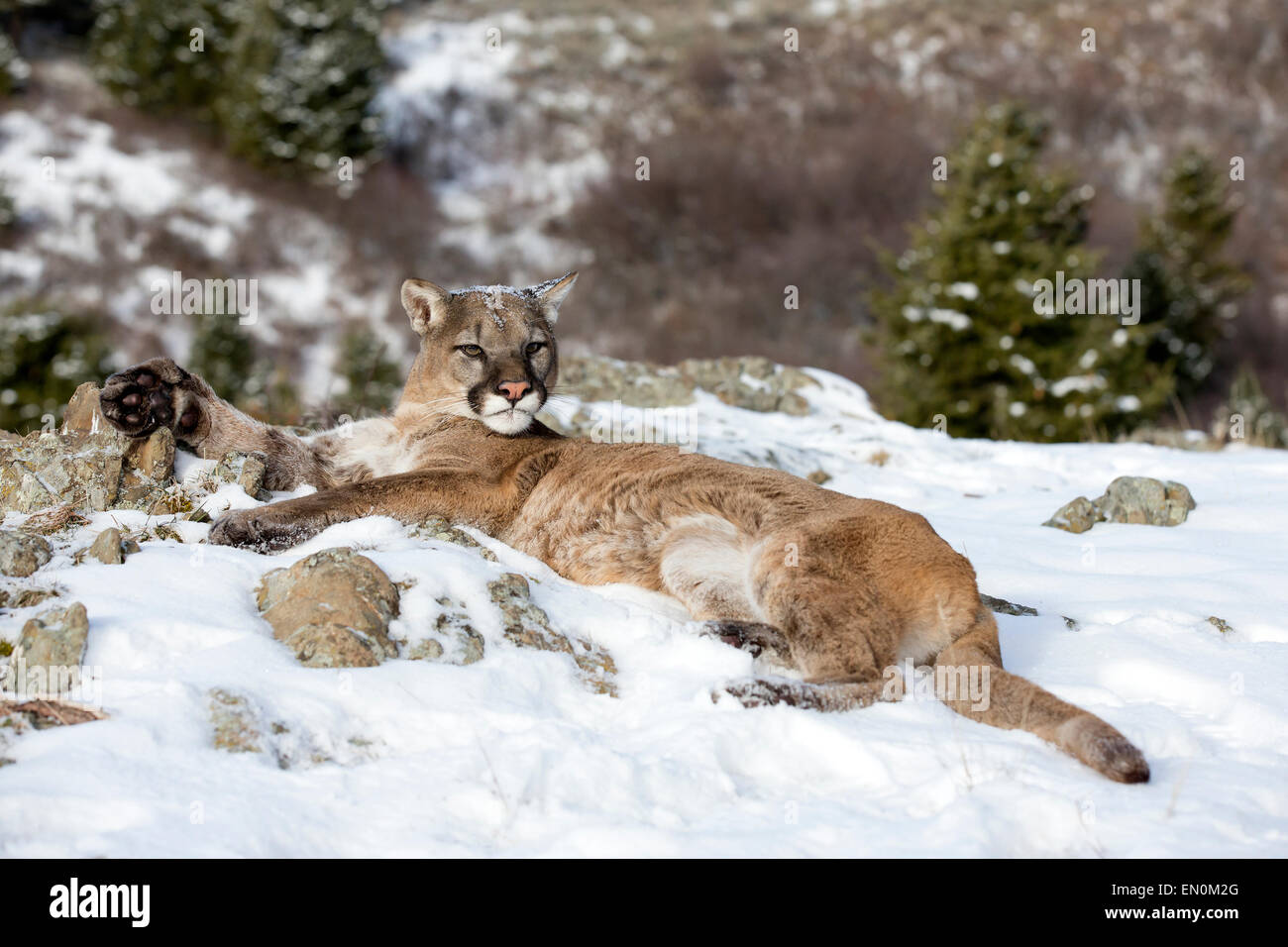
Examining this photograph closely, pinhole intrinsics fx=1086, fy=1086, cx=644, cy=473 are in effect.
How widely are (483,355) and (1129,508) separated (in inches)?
149

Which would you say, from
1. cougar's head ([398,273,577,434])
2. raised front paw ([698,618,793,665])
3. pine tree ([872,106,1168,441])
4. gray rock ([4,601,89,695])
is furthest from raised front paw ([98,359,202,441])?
pine tree ([872,106,1168,441])

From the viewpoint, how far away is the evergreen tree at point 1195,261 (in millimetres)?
26672

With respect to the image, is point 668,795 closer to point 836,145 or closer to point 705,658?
point 705,658

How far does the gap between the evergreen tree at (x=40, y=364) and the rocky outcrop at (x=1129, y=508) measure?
1386 cm

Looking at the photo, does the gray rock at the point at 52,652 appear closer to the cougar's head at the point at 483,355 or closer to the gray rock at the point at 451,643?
the gray rock at the point at 451,643

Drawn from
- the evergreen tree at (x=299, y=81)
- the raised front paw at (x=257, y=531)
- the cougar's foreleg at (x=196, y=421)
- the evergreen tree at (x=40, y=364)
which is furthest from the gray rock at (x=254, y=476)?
the evergreen tree at (x=299, y=81)

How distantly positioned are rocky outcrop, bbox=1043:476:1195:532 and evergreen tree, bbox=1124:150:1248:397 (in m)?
22.4

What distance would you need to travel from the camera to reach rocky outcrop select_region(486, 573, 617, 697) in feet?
11.8

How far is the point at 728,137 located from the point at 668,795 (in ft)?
116

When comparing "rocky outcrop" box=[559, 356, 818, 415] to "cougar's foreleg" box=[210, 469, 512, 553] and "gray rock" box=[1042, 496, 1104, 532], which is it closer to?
"gray rock" box=[1042, 496, 1104, 532]

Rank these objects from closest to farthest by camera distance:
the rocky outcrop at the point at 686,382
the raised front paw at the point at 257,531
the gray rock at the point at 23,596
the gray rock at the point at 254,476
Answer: the gray rock at the point at 23,596
the raised front paw at the point at 257,531
the gray rock at the point at 254,476
the rocky outcrop at the point at 686,382
